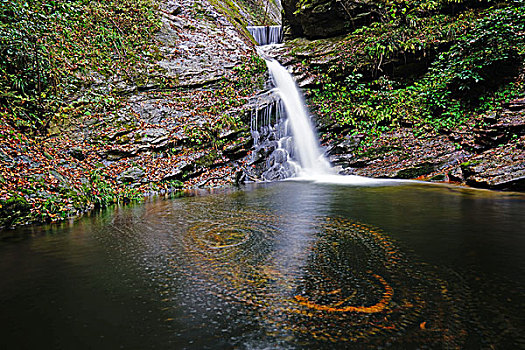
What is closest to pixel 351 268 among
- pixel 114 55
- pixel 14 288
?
pixel 14 288

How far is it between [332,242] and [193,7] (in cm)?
1694

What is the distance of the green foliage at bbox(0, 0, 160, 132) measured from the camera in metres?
7.54

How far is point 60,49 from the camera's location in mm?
9734

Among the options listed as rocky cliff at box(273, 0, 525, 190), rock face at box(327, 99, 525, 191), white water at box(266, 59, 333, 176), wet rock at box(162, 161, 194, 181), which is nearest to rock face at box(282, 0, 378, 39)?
rocky cliff at box(273, 0, 525, 190)

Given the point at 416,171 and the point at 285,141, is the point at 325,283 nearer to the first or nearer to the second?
the point at 416,171

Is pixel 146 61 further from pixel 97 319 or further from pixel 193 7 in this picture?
pixel 97 319

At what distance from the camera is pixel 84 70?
10219 mm

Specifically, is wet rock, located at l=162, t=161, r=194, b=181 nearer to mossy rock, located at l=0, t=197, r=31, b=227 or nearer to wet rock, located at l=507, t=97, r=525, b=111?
mossy rock, located at l=0, t=197, r=31, b=227

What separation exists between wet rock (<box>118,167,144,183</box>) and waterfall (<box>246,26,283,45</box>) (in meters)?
13.1

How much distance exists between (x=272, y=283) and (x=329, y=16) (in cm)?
1495

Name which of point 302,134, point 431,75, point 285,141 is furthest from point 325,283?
point 431,75

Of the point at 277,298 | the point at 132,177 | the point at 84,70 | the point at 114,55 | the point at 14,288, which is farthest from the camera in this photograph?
the point at 114,55

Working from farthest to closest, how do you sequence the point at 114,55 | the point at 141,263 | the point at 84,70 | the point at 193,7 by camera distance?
the point at 193,7
the point at 114,55
the point at 84,70
the point at 141,263

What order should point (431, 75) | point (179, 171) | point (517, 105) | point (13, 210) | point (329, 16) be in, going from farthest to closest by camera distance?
point (329, 16) < point (431, 75) < point (179, 171) < point (517, 105) < point (13, 210)
